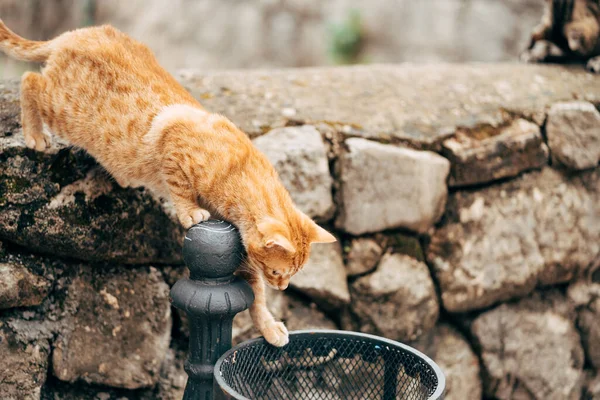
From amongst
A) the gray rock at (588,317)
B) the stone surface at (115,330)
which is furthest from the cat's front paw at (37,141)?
the gray rock at (588,317)

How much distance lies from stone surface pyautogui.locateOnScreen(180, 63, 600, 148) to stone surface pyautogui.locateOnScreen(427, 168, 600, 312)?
1.11ft

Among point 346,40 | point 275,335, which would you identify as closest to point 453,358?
point 275,335

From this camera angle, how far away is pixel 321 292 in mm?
2654

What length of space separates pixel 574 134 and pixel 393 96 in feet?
3.08

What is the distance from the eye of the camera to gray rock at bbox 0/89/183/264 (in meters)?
2.09

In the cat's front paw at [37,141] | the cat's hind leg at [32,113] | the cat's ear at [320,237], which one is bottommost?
the cat's ear at [320,237]

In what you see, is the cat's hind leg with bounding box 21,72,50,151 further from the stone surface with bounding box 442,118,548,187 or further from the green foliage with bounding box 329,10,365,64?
the green foliage with bounding box 329,10,365,64

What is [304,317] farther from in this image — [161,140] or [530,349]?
[530,349]

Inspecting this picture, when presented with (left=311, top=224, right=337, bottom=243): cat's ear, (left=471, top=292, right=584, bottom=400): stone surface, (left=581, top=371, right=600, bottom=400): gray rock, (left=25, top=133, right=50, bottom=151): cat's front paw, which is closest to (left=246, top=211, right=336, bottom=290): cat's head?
(left=311, top=224, right=337, bottom=243): cat's ear

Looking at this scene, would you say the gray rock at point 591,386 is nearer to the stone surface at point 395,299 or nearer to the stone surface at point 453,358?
the stone surface at point 453,358

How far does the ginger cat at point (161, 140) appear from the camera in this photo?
1944 mm

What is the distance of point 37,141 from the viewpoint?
2.13m

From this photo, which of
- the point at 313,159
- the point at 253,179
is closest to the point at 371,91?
the point at 313,159

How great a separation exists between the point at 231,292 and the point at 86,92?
87 centimetres
